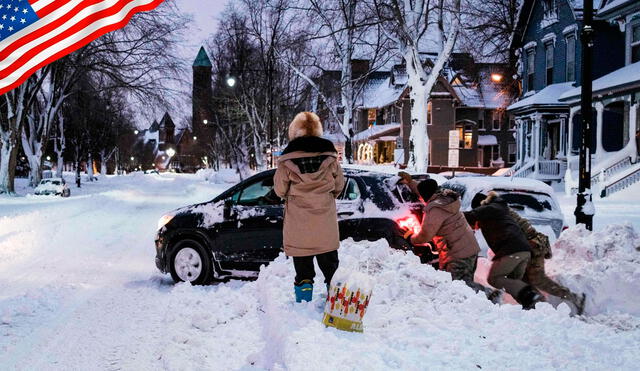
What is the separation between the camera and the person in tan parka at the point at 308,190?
5.31 m

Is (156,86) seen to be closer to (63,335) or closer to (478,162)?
(63,335)

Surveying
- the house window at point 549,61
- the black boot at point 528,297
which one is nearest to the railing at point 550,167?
Result: the house window at point 549,61

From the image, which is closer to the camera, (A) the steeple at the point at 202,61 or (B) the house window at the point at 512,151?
(A) the steeple at the point at 202,61

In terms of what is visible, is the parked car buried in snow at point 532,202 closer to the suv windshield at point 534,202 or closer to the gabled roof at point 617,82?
the suv windshield at point 534,202

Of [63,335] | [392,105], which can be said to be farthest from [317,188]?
[392,105]

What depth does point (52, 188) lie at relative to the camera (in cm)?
3484

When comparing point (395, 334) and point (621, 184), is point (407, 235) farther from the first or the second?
point (621, 184)

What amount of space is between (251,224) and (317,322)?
366cm

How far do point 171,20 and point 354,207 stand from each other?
1840cm

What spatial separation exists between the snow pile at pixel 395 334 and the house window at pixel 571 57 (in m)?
25.9

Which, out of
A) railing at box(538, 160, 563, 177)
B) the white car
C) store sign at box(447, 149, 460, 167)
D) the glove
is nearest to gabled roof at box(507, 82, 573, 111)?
railing at box(538, 160, 563, 177)

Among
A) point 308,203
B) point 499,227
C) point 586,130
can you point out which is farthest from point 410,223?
point 586,130

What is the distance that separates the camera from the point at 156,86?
25703 millimetres

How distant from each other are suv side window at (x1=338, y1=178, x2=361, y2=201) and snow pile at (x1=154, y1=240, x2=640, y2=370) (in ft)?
5.25
